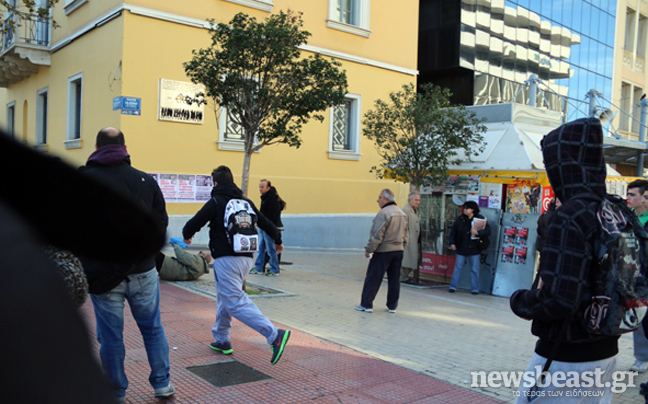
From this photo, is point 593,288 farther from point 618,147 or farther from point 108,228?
point 618,147

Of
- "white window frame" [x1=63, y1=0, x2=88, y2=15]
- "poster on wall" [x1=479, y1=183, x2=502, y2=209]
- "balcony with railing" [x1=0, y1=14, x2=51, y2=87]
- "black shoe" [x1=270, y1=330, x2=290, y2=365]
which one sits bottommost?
"black shoe" [x1=270, y1=330, x2=290, y2=365]

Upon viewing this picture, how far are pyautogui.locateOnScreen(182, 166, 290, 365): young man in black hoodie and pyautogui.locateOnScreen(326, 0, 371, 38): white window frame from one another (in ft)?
41.5

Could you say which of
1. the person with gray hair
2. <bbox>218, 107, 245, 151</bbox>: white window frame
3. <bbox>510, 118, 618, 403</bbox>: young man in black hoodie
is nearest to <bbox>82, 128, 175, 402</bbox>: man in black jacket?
<bbox>510, 118, 618, 403</bbox>: young man in black hoodie

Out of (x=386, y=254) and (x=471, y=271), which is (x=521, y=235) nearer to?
(x=471, y=271)

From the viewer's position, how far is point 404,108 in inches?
459

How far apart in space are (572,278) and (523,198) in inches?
333

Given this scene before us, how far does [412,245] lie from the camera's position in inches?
421

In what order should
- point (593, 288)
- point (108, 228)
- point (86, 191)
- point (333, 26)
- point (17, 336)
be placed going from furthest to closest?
point (333, 26) < point (593, 288) < point (108, 228) < point (86, 191) < point (17, 336)

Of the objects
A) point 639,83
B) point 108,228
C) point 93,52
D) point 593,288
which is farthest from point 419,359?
point 639,83

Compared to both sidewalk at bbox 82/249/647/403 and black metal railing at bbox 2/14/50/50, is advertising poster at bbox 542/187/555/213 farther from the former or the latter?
black metal railing at bbox 2/14/50/50

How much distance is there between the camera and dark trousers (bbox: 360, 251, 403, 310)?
8258 millimetres

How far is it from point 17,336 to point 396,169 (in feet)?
36.7

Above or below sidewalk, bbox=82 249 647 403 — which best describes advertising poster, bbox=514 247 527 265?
above

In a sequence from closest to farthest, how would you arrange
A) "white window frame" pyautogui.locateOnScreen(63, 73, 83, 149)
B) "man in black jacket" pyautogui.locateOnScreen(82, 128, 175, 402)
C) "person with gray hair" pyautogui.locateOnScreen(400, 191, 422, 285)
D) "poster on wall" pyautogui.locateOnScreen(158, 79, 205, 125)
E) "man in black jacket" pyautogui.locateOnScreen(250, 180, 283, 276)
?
"man in black jacket" pyautogui.locateOnScreen(82, 128, 175, 402)
"person with gray hair" pyautogui.locateOnScreen(400, 191, 422, 285)
"man in black jacket" pyautogui.locateOnScreen(250, 180, 283, 276)
"poster on wall" pyautogui.locateOnScreen(158, 79, 205, 125)
"white window frame" pyautogui.locateOnScreen(63, 73, 83, 149)
